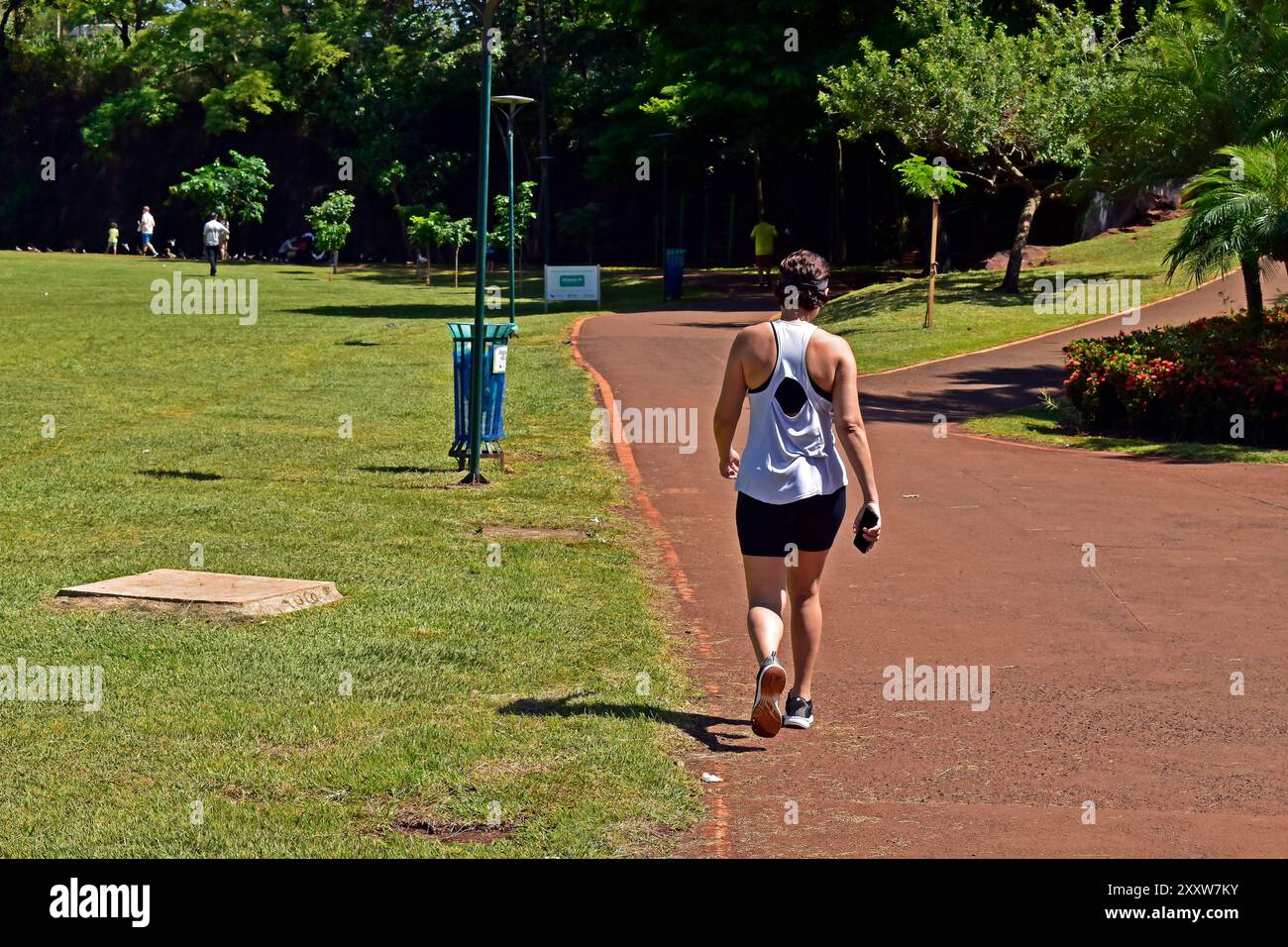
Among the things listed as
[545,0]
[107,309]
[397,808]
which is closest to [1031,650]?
[397,808]

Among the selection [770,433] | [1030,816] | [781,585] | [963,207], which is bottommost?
[1030,816]

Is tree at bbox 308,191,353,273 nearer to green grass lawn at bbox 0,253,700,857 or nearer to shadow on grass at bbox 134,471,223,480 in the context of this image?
green grass lawn at bbox 0,253,700,857

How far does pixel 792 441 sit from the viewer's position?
631cm

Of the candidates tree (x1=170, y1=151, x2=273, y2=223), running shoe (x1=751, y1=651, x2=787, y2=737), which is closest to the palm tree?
running shoe (x1=751, y1=651, x2=787, y2=737)

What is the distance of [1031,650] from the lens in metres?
7.91

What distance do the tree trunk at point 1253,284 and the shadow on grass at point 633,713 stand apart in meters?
12.7

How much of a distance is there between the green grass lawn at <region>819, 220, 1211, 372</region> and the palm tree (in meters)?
7.15

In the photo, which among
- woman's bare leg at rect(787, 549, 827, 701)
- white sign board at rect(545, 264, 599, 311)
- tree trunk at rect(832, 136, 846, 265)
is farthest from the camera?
tree trunk at rect(832, 136, 846, 265)

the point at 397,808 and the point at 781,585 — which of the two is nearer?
the point at 397,808

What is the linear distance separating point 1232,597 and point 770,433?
4196 millimetres

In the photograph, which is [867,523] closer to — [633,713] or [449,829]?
[633,713]

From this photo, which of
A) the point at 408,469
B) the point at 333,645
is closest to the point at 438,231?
the point at 408,469

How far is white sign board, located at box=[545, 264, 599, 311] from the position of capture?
3553cm

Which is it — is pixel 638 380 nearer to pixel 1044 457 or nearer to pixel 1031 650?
pixel 1044 457
